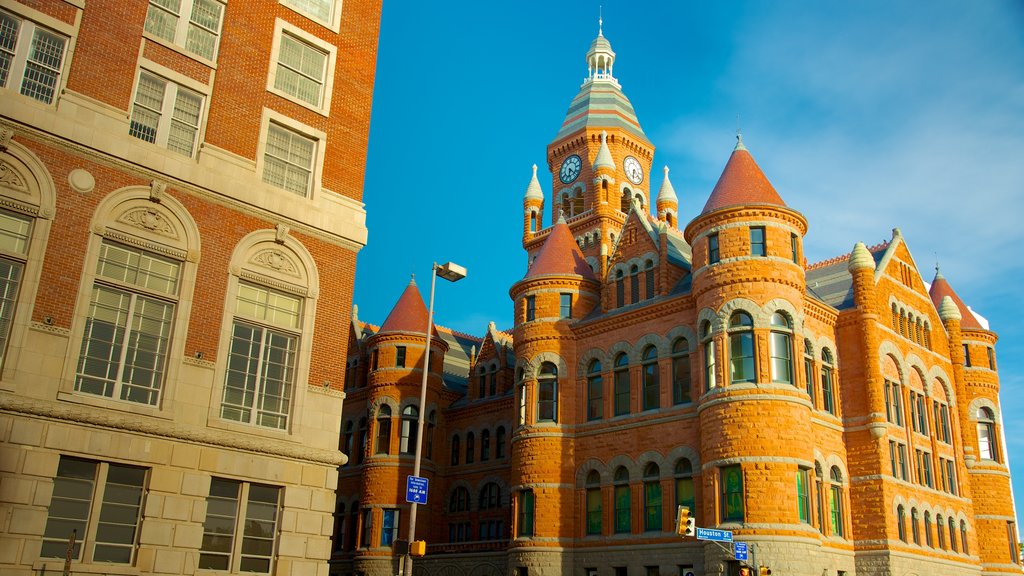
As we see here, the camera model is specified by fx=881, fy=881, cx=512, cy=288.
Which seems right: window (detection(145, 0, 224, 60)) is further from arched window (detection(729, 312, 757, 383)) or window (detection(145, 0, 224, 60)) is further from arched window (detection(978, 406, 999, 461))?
arched window (detection(978, 406, 999, 461))

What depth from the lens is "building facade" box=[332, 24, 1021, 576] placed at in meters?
32.3

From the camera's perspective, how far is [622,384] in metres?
38.2

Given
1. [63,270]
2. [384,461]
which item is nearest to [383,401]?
[384,461]

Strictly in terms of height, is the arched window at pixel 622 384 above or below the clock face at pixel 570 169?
below

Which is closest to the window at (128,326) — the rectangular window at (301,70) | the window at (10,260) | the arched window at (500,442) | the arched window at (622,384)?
the window at (10,260)

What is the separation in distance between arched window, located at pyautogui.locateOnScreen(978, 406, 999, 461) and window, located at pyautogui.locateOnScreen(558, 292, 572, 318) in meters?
21.4

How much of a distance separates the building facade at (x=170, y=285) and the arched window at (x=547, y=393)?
1912 cm

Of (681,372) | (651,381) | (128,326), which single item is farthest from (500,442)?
(128,326)

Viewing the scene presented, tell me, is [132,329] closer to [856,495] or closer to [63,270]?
[63,270]

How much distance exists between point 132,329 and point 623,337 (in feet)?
78.0

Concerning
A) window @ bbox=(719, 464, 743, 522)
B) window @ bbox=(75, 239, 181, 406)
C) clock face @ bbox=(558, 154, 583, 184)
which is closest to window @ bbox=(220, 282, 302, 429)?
window @ bbox=(75, 239, 181, 406)

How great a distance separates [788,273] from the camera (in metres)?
33.7

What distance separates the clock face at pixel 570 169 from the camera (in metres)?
60.8

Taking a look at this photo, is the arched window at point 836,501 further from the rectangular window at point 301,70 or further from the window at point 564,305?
the rectangular window at point 301,70
